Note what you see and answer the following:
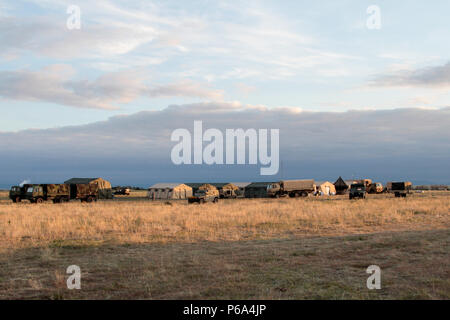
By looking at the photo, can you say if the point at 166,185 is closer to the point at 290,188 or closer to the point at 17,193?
the point at 290,188

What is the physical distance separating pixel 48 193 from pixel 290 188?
35.6 m

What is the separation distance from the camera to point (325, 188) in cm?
8406

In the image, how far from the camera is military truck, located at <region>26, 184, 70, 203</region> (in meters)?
50.1

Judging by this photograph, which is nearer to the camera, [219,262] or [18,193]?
[219,262]

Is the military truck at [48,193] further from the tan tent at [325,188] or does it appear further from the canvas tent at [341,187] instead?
the canvas tent at [341,187]

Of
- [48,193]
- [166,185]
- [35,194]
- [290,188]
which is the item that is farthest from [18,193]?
[290,188]

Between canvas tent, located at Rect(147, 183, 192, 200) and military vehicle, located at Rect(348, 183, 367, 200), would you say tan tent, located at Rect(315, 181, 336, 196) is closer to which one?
military vehicle, located at Rect(348, 183, 367, 200)

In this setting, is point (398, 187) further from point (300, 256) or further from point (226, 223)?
point (300, 256)

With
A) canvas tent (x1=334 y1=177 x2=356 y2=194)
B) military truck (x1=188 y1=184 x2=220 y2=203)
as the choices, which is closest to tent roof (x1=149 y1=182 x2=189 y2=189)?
military truck (x1=188 y1=184 x2=220 y2=203)

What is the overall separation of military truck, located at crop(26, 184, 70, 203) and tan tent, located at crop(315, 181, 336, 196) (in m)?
47.5

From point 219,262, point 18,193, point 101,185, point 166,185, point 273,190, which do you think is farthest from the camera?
point 166,185

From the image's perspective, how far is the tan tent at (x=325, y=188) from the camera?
Answer: 82.6 meters
